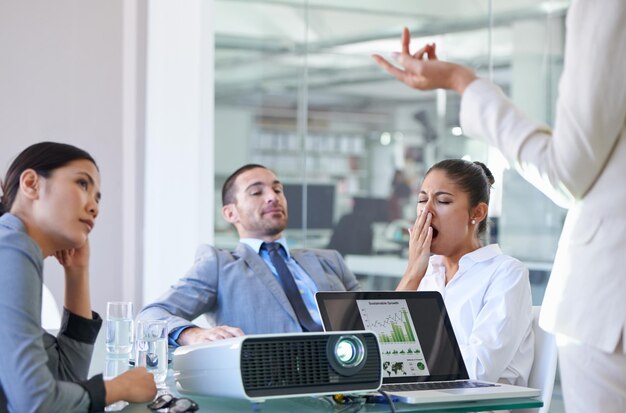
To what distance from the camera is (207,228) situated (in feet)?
17.0

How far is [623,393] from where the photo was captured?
1701 mm

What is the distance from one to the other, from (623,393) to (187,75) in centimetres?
380

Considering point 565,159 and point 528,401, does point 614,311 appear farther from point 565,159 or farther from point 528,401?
point 528,401

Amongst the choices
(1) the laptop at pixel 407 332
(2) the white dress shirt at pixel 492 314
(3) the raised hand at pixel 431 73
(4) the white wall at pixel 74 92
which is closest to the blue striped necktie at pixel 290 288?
(2) the white dress shirt at pixel 492 314

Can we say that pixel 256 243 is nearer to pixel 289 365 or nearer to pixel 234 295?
pixel 234 295

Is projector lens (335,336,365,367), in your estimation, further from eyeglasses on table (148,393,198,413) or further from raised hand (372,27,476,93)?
raised hand (372,27,476,93)

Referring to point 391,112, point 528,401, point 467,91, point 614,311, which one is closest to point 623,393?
point 614,311

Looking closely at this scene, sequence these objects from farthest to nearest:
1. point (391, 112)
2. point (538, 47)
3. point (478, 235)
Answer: point (391, 112) → point (538, 47) → point (478, 235)

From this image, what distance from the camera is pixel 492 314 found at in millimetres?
2570

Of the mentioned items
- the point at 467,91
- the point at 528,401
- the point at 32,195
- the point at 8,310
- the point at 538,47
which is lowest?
the point at 528,401

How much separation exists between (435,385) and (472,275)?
0.66 metres

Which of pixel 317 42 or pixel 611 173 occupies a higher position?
pixel 317 42

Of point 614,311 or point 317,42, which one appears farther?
point 317,42

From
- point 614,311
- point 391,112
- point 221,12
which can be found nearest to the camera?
point 614,311
